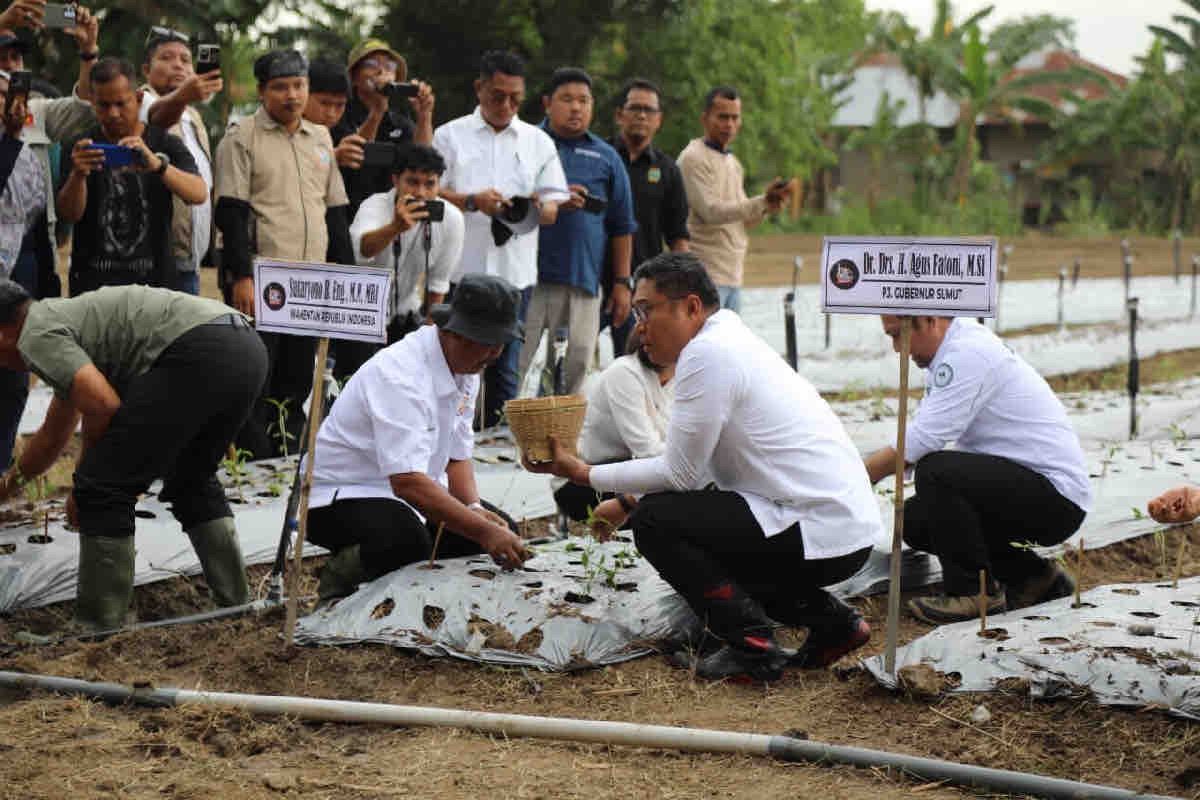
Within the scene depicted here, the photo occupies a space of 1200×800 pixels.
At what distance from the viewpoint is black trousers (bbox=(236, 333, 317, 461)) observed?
6.77 meters

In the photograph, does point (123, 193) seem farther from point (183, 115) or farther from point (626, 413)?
point (626, 413)

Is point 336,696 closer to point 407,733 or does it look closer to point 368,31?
point 407,733

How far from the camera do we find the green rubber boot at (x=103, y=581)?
484cm

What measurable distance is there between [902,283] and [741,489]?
78cm

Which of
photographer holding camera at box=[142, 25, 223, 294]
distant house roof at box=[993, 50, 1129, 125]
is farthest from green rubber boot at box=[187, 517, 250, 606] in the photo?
distant house roof at box=[993, 50, 1129, 125]

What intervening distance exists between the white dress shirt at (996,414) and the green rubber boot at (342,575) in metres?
1.86

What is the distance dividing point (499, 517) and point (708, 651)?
1.00 metres

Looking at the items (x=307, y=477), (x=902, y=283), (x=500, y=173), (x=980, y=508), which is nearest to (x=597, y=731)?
(x=307, y=477)

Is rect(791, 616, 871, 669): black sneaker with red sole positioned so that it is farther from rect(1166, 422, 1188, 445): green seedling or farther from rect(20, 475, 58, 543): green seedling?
rect(1166, 422, 1188, 445): green seedling

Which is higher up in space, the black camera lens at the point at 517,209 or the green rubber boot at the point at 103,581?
the black camera lens at the point at 517,209

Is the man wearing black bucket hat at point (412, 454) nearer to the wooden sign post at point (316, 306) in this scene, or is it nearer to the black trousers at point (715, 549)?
the wooden sign post at point (316, 306)

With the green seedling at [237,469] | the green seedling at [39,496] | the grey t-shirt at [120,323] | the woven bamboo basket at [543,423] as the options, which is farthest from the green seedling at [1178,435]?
the green seedling at [39,496]

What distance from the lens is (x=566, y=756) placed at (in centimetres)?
386

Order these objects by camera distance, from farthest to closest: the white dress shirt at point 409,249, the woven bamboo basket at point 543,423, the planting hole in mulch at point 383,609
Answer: the white dress shirt at point 409,249
the planting hole in mulch at point 383,609
the woven bamboo basket at point 543,423
